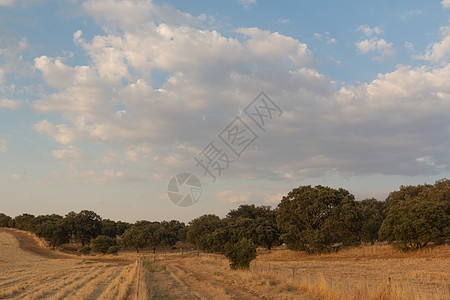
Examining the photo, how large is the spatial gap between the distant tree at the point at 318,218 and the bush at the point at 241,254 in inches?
785

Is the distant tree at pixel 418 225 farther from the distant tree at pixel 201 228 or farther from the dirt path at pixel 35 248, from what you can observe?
the dirt path at pixel 35 248

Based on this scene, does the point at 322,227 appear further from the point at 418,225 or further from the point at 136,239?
the point at 136,239

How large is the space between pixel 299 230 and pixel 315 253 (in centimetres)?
458

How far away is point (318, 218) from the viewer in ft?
168

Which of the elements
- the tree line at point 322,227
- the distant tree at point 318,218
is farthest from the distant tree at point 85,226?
the distant tree at point 318,218

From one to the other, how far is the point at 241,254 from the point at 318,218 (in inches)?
936

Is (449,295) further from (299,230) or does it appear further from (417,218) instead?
(299,230)

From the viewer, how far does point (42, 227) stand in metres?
88.5

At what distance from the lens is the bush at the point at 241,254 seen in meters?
31.6

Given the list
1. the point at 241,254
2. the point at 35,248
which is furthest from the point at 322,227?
the point at 35,248

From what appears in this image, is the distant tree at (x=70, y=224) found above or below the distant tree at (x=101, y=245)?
above

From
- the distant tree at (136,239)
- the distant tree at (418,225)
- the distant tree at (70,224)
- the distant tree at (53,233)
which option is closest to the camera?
the distant tree at (418,225)

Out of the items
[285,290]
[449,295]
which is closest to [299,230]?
[285,290]

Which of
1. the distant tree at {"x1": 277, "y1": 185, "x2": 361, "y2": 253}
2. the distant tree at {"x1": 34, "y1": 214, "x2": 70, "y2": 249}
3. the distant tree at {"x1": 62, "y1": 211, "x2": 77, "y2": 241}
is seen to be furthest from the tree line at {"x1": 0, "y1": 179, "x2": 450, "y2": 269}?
the distant tree at {"x1": 62, "y1": 211, "x2": 77, "y2": 241}
